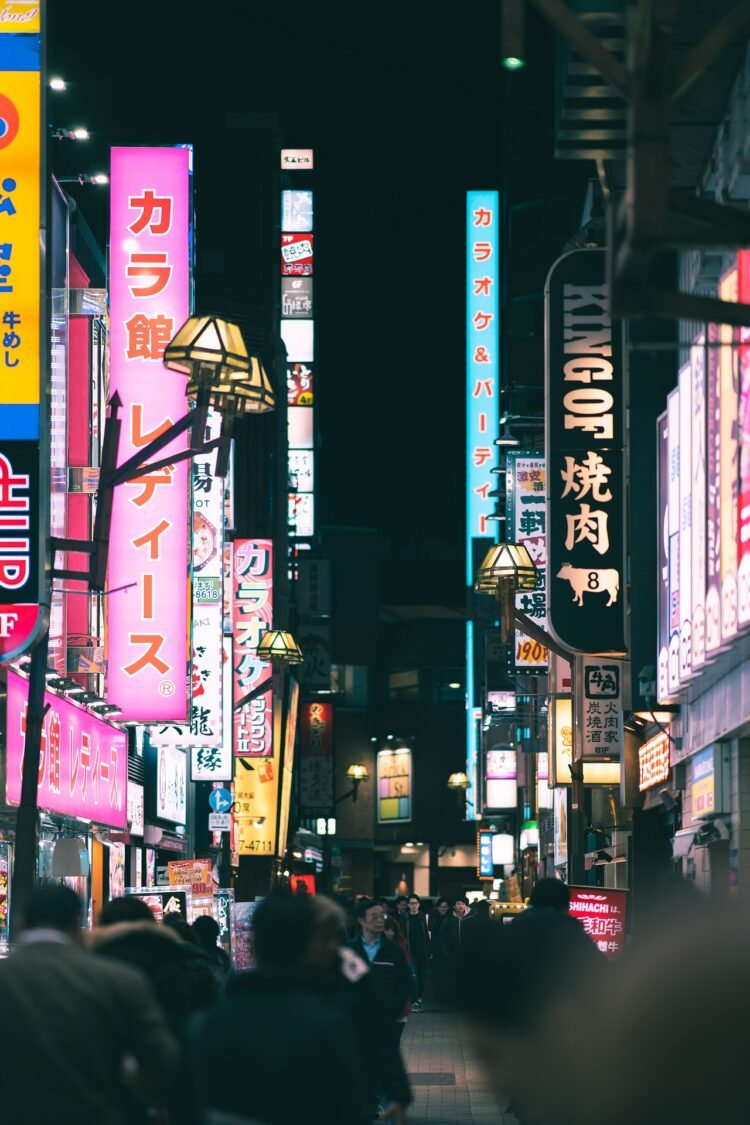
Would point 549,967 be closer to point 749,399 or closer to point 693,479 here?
point 749,399

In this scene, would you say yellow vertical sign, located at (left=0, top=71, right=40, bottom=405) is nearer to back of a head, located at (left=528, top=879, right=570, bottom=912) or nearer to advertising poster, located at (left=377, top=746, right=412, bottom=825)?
back of a head, located at (left=528, top=879, right=570, bottom=912)

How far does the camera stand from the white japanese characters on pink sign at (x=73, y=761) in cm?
1828

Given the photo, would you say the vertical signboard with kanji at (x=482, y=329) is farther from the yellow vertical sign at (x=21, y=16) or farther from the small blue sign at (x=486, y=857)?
the yellow vertical sign at (x=21, y=16)

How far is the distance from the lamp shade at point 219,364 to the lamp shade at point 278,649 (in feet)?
72.3

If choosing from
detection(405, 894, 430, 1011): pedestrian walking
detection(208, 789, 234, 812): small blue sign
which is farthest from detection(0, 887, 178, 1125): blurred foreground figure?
detection(208, 789, 234, 812): small blue sign

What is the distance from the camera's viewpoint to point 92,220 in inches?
1201

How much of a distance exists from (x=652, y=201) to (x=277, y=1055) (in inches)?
146

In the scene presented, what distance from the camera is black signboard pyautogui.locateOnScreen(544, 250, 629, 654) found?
23047 millimetres

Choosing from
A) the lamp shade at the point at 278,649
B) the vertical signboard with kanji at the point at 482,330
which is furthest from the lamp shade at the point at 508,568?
the vertical signboard with kanji at the point at 482,330

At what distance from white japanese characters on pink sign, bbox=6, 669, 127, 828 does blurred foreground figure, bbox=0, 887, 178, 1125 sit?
464 inches

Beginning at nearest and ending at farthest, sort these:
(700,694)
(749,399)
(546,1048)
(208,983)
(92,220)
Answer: (546,1048) < (208,983) < (749,399) < (700,694) < (92,220)

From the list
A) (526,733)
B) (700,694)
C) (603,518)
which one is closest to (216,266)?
(526,733)

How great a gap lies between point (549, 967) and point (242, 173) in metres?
57.3

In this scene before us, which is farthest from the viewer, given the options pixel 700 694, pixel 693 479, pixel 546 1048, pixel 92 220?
pixel 92 220
